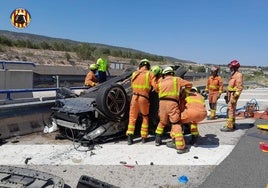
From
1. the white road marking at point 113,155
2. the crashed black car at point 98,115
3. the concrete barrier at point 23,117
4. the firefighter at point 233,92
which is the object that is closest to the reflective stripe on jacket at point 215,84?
the firefighter at point 233,92

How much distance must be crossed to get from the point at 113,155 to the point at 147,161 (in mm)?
718

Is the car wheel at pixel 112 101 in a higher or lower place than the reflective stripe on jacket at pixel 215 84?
lower

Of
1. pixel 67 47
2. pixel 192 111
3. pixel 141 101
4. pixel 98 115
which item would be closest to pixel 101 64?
pixel 98 115

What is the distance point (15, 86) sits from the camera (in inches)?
428

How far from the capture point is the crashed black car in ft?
23.0

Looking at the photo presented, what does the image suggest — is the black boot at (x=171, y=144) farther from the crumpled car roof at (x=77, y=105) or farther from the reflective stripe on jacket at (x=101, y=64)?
the reflective stripe on jacket at (x=101, y=64)

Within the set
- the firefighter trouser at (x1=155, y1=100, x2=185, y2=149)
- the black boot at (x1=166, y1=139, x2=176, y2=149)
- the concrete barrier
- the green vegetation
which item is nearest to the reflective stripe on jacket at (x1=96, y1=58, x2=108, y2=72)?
the concrete barrier

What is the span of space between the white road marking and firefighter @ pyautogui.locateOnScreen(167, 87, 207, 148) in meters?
0.29

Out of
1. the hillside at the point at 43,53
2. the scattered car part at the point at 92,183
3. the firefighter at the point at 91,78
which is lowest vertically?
the scattered car part at the point at 92,183

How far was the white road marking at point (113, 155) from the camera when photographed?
5.78 m

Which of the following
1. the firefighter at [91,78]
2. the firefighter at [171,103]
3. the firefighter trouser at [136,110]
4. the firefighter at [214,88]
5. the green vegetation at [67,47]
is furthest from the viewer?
the green vegetation at [67,47]

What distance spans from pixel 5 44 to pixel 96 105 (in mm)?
34442

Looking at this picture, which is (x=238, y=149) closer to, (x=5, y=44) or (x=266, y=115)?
(x=266, y=115)

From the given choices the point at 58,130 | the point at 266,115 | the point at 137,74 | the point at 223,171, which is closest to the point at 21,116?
the point at 58,130
